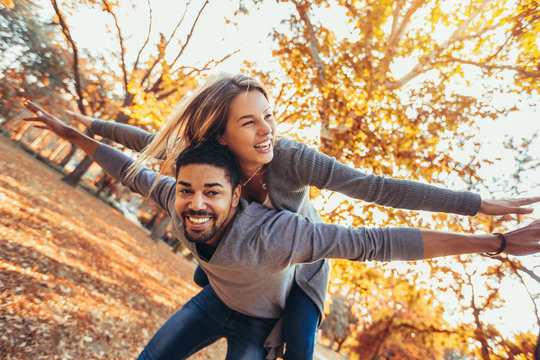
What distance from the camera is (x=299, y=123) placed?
7.62 meters

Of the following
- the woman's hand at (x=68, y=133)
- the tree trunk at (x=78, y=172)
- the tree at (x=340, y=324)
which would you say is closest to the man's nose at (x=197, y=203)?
the woman's hand at (x=68, y=133)

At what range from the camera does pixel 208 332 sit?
2277 mm

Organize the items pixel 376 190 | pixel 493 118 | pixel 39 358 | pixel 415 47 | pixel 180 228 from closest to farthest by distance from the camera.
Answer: pixel 376 190
pixel 180 228
pixel 39 358
pixel 493 118
pixel 415 47

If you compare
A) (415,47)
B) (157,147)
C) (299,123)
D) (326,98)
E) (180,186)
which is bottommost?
(180,186)

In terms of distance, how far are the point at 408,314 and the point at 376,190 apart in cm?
481

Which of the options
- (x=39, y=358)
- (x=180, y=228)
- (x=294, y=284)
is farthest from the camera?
(x=39, y=358)

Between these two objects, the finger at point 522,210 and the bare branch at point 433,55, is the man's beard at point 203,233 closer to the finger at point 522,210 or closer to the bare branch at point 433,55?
the finger at point 522,210

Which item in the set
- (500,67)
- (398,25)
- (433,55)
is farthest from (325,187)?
(398,25)

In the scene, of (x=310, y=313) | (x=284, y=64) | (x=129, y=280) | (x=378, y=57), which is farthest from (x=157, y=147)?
(x=129, y=280)

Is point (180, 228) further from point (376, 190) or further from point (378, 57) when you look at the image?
point (378, 57)

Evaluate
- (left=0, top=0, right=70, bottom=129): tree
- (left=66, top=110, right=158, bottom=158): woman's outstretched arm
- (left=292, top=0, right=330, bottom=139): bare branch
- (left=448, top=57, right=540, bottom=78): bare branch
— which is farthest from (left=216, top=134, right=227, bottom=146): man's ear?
(left=0, top=0, right=70, bottom=129): tree

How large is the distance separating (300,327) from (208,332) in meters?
0.81

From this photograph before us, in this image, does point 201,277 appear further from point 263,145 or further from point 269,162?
point 263,145

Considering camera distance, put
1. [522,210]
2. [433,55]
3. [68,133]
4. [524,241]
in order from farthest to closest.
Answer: [433,55]
[68,133]
[522,210]
[524,241]
